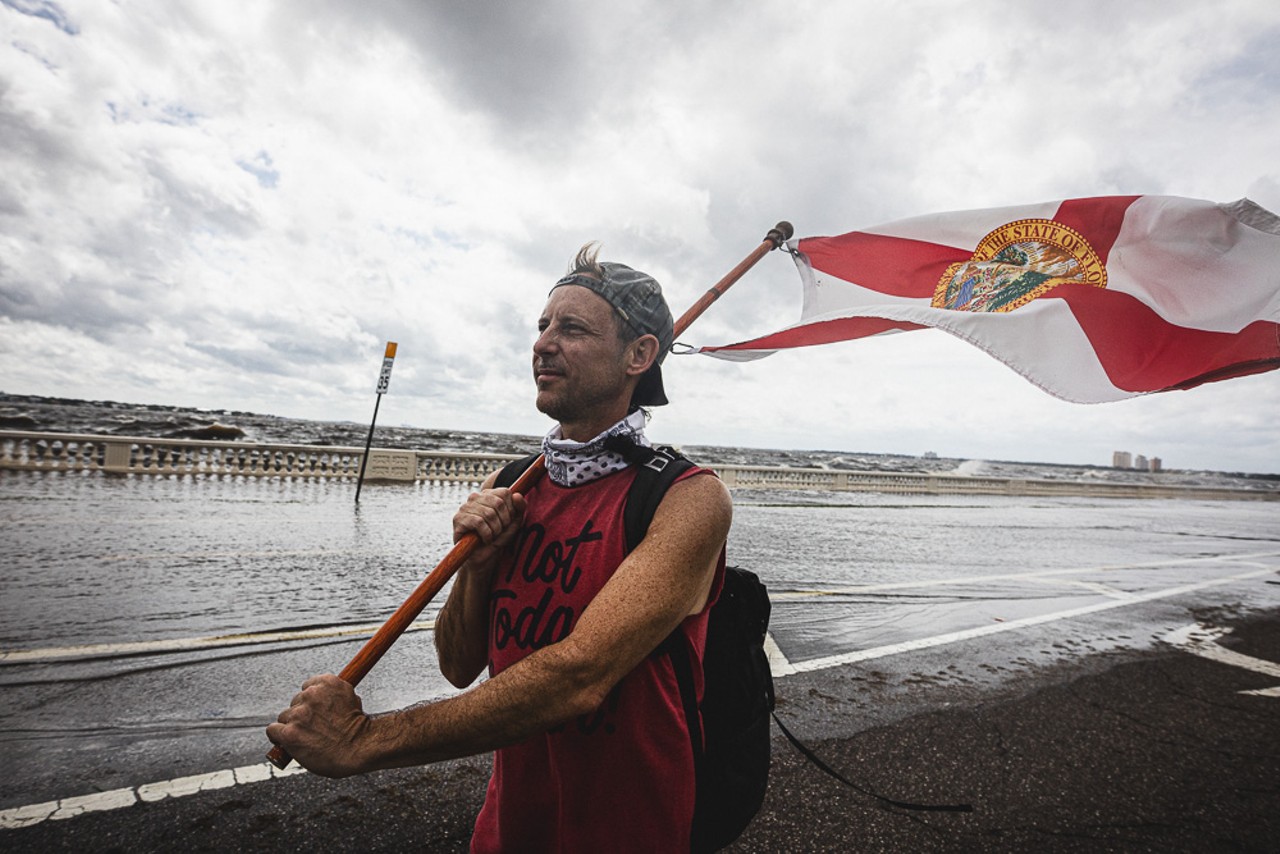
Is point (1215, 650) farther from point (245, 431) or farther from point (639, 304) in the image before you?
point (245, 431)

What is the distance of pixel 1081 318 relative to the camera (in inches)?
122

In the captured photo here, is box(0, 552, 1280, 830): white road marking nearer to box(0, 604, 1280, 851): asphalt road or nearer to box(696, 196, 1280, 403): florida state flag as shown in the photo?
box(0, 604, 1280, 851): asphalt road

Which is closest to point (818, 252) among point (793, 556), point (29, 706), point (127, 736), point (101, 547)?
point (127, 736)

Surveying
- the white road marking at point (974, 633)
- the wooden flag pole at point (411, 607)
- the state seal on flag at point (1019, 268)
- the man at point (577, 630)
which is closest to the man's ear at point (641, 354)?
the man at point (577, 630)

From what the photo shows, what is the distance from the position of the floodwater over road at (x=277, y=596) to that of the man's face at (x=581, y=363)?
274 centimetres

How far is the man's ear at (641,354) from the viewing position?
1821 mm

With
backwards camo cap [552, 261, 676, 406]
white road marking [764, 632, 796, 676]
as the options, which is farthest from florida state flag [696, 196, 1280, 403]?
white road marking [764, 632, 796, 676]

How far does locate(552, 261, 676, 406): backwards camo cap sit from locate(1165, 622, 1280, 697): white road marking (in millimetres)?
5920

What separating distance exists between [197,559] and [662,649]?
25.4ft

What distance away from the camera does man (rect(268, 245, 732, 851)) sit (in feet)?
4.07

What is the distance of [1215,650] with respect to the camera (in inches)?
237

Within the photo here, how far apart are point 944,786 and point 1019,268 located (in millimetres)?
2769

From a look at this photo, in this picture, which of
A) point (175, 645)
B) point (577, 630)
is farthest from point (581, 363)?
point (175, 645)

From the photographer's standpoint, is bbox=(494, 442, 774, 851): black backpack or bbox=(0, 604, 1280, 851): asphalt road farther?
bbox=(0, 604, 1280, 851): asphalt road
